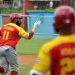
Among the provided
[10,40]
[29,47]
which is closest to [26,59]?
[29,47]

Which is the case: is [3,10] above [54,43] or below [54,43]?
below

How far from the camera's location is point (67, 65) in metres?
4.66

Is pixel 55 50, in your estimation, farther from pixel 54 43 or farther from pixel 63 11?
pixel 63 11

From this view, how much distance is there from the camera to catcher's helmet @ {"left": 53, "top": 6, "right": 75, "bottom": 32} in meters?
4.59

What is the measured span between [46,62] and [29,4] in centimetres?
2505

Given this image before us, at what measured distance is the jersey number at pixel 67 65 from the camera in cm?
466

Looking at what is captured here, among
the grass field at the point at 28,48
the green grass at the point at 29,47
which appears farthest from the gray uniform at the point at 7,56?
the green grass at the point at 29,47

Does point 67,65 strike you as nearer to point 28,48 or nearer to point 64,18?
point 64,18

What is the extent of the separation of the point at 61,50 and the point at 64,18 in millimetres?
320

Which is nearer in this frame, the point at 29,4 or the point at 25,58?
the point at 25,58

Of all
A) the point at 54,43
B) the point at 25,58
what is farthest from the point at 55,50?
the point at 25,58

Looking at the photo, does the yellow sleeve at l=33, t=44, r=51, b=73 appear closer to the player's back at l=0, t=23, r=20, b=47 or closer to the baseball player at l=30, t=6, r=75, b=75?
the baseball player at l=30, t=6, r=75, b=75

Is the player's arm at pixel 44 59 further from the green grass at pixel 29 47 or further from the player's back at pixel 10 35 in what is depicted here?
the green grass at pixel 29 47

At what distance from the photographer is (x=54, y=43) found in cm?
464
